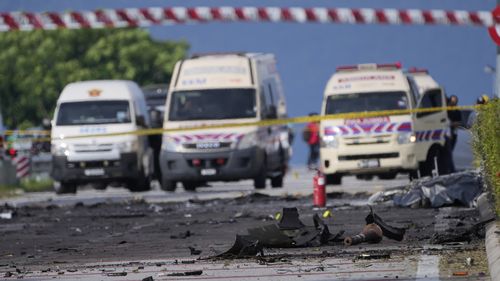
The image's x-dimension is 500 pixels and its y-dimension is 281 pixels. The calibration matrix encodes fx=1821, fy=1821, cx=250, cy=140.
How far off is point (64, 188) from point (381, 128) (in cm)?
766

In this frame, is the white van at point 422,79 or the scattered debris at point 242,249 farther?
the white van at point 422,79

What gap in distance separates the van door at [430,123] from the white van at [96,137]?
6209 millimetres

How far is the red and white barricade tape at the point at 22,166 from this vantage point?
45.7 m

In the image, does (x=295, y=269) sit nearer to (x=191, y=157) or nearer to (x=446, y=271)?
(x=446, y=271)

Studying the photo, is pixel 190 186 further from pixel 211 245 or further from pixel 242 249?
pixel 242 249

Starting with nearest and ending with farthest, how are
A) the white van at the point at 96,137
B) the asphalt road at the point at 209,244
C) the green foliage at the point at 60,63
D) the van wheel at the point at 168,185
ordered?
1. the asphalt road at the point at 209,244
2. the van wheel at the point at 168,185
3. the white van at the point at 96,137
4. the green foliage at the point at 60,63

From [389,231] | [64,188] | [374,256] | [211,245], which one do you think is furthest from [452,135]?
[374,256]

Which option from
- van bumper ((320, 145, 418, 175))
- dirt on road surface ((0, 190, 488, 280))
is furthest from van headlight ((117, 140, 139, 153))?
dirt on road surface ((0, 190, 488, 280))

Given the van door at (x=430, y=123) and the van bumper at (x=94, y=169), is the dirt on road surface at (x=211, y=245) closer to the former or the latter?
the van door at (x=430, y=123)

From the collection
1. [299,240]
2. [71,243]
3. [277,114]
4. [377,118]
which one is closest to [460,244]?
[299,240]

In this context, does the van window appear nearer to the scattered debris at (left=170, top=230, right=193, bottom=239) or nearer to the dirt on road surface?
the dirt on road surface

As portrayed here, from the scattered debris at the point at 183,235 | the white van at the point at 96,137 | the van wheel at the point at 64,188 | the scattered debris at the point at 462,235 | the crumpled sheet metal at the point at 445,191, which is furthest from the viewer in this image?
the van wheel at the point at 64,188

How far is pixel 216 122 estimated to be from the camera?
34.1 m

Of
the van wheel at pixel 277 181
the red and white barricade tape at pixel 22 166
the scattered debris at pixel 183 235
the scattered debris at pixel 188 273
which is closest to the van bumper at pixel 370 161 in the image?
the van wheel at pixel 277 181
